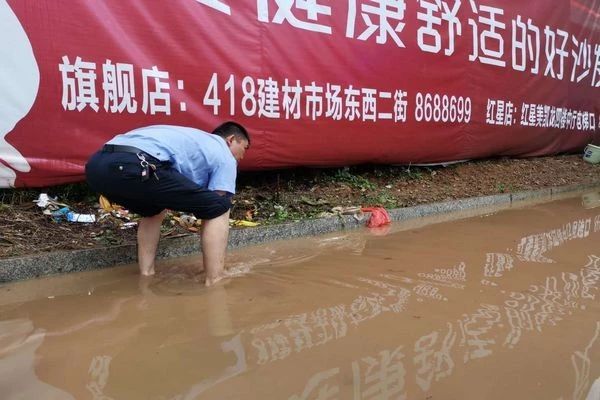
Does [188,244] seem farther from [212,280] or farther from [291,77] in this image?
[291,77]

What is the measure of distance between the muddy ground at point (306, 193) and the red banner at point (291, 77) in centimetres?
23

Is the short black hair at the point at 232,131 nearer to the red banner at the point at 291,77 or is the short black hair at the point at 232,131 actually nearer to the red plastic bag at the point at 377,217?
the red banner at the point at 291,77

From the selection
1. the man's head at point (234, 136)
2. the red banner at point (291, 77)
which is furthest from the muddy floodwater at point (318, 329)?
the red banner at point (291, 77)

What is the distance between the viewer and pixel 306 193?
5262 millimetres

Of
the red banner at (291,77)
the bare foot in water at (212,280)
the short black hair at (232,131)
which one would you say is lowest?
the bare foot in water at (212,280)

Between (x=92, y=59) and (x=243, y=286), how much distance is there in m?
2.08

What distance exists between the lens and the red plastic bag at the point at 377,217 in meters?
4.89

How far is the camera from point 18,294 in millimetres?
2855

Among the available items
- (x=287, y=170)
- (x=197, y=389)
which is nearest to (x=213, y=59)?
(x=287, y=170)

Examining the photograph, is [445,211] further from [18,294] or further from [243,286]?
[18,294]

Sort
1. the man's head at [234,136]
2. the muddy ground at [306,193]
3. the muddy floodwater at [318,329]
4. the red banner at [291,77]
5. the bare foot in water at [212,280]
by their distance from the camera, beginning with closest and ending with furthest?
1. the muddy floodwater at [318,329]
2. the bare foot in water at [212,280]
3. the man's head at [234,136]
4. the muddy ground at [306,193]
5. the red banner at [291,77]

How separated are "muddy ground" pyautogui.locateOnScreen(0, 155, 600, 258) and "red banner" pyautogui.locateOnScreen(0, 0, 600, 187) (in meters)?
0.23

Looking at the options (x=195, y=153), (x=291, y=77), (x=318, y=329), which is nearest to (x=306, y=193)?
(x=291, y=77)

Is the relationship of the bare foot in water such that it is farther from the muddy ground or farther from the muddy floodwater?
the muddy ground
